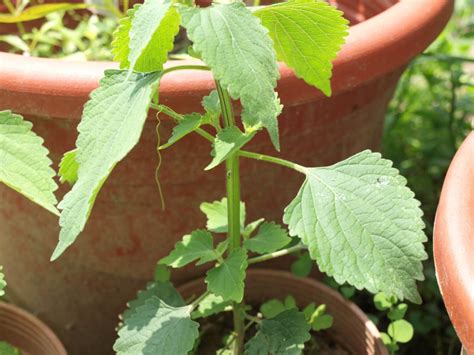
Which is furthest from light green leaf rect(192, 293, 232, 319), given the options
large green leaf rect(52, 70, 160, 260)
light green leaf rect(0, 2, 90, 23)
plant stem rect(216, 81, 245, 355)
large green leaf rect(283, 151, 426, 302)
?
light green leaf rect(0, 2, 90, 23)

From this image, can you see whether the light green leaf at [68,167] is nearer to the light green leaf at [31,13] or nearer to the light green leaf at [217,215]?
the light green leaf at [217,215]

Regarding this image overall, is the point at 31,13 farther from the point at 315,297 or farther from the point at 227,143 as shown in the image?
the point at 315,297

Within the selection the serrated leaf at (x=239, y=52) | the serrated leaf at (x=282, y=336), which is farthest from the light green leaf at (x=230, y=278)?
the serrated leaf at (x=239, y=52)

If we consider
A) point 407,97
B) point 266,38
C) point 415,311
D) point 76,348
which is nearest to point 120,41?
point 266,38

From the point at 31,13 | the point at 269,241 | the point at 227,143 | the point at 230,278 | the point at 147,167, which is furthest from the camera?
the point at 31,13

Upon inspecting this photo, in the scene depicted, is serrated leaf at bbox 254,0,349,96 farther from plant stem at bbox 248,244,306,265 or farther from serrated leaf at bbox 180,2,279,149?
plant stem at bbox 248,244,306,265

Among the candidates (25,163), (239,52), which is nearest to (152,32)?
(239,52)
